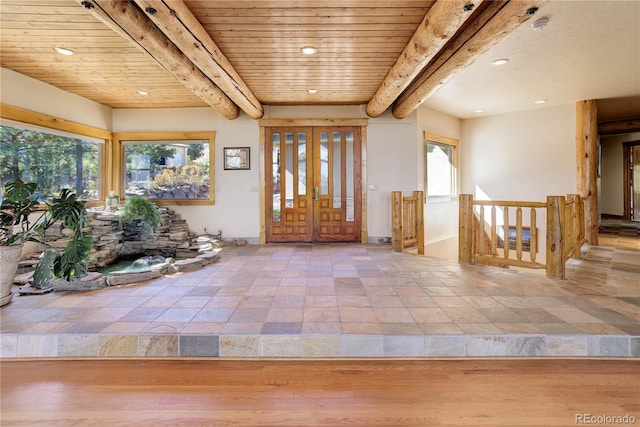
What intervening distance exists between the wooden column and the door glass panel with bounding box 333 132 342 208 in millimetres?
4239

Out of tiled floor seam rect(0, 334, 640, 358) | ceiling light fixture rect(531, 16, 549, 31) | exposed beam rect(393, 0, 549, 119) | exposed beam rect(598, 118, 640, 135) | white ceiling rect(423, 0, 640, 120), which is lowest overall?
tiled floor seam rect(0, 334, 640, 358)

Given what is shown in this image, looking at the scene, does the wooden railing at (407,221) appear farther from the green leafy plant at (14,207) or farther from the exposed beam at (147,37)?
the green leafy plant at (14,207)

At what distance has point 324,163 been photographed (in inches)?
220

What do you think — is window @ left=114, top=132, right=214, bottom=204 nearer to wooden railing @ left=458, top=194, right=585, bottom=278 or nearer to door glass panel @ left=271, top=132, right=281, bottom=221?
door glass panel @ left=271, top=132, right=281, bottom=221

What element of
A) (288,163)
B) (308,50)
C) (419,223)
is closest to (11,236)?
(308,50)

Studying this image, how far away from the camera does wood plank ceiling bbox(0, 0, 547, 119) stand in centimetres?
254

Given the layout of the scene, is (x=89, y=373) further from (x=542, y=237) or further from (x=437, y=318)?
(x=542, y=237)

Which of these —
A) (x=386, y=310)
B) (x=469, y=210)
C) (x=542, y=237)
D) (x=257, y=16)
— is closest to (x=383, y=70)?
(x=257, y=16)

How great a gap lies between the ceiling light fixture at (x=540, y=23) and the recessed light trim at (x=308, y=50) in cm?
220

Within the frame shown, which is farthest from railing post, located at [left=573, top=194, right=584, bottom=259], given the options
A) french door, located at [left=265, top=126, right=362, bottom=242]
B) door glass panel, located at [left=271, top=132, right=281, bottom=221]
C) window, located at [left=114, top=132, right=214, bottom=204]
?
window, located at [left=114, top=132, right=214, bottom=204]

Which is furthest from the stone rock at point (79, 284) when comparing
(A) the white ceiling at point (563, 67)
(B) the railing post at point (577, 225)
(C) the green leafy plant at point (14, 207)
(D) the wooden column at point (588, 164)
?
(D) the wooden column at point (588, 164)

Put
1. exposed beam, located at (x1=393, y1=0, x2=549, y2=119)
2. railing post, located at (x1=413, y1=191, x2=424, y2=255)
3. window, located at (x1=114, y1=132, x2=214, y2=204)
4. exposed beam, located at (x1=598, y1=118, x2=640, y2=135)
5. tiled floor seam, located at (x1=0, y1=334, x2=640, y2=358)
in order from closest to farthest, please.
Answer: tiled floor seam, located at (x1=0, y1=334, x2=640, y2=358), exposed beam, located at (x1=393, y1=0, x2=549, y2=119), railing post, located at (x1=413, y1=191, x2=424, y2=255), window, located at (x1=114, y1=132, x2=214, y2=204), exposed beam, located at (x1=598, y1=118, x2=640, y2=135)

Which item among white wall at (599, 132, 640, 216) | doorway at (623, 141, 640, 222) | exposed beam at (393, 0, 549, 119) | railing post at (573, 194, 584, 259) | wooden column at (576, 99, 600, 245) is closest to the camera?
exposed beam at (393, 0, 549, 119)

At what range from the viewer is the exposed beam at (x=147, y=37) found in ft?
7.72
